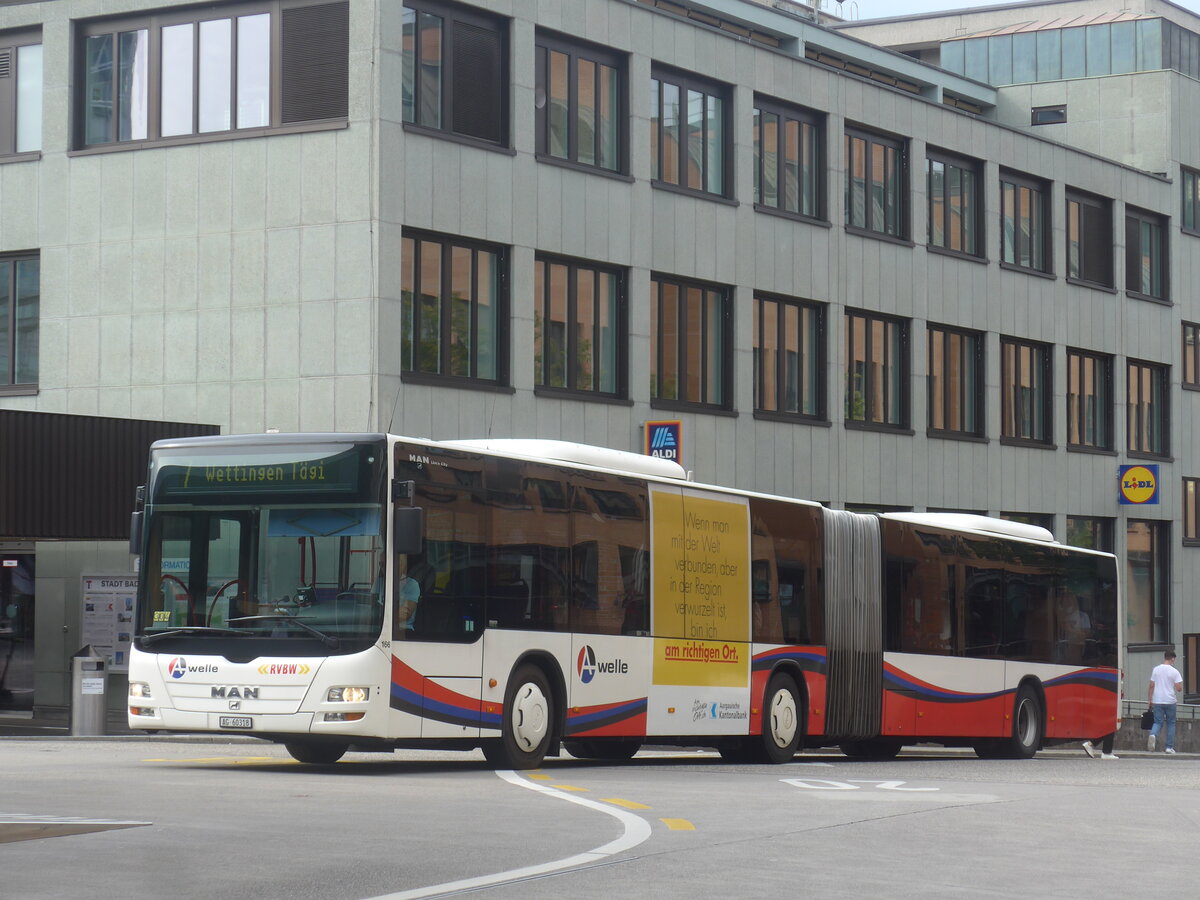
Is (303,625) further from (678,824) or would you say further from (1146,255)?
(1146,255)

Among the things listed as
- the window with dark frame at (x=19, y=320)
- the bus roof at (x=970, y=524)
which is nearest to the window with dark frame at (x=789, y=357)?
the bus roof at (x=970, y=524)

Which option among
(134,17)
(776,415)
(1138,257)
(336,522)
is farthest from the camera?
(1138,257)

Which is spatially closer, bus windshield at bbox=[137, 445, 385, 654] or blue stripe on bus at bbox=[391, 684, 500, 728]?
bus windshield at bbox=[137, 445, 385, 654]

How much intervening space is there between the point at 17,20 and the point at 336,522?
665 inches

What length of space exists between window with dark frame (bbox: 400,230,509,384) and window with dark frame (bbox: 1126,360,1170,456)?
21799 mm

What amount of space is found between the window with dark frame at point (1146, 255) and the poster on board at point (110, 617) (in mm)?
27343

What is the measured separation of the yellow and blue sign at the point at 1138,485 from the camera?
4503 cm

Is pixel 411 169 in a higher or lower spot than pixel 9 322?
higher

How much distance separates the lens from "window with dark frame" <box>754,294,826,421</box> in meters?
35.0

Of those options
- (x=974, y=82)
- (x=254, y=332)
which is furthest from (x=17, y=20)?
(x=974, y=82)

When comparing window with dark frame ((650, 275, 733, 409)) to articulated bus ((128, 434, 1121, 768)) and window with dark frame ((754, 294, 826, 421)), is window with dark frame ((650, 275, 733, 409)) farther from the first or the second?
articulated bus ((128, 434, 1121, 768))

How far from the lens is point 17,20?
29953 mm

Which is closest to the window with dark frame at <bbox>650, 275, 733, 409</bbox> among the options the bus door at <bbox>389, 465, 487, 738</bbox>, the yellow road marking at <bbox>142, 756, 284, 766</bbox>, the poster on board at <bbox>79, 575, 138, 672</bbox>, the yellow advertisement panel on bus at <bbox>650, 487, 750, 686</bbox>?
the poster on board at <bbox>79, 575, 138, 672</bbox>

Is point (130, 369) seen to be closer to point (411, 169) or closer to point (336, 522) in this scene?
point (411, 169)
